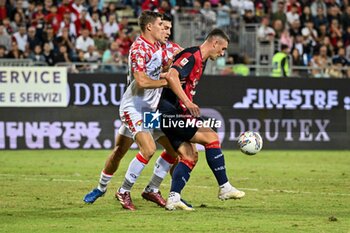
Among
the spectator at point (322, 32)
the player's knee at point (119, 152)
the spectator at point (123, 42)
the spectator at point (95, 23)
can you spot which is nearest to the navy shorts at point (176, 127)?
the player's knee at point (119, 152)

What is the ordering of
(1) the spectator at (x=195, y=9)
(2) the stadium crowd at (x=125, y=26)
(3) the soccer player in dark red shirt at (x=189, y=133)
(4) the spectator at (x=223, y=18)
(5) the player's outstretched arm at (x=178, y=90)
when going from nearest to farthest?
(5) the player's outstretched arm at (x=178, y=90)
(3) the soccer player in dark red shirt at (x=189, y=133)
(2) the stadium crowd at (x=125, y=26)
(1) the spectator at (x=195, y=9)
(4) the spectator at (x=223, y=18)

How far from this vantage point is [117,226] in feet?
33.3

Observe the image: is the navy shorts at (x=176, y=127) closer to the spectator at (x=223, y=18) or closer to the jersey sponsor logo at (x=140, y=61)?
the jersey sponsor logo at (x=140, y=61)

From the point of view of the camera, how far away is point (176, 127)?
11.6 meters

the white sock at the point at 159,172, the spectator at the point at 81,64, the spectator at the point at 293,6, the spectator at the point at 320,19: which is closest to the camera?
the white sock at the point at 159,172

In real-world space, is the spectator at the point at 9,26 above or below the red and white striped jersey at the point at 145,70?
below

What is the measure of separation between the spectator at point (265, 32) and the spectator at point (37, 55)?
6.54 m

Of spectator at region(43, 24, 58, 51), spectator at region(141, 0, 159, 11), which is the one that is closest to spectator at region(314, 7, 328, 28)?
spectator at region(141, 0, 159, 11)

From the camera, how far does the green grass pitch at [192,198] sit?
10242mm

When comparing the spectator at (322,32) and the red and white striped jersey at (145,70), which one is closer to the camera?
the red and white striped jersey at (145,70)

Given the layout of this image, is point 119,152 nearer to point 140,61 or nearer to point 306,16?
point 140,61

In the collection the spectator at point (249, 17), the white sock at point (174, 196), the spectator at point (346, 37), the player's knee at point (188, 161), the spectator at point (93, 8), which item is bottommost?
the spectator at point (346, 37)

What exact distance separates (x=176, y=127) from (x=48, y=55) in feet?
40.9

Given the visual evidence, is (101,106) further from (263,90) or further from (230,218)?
(230,218)
